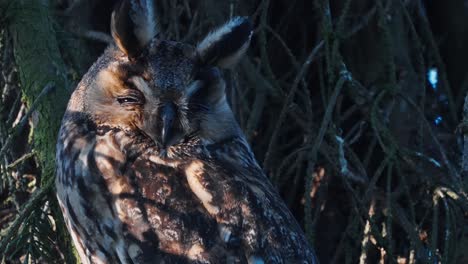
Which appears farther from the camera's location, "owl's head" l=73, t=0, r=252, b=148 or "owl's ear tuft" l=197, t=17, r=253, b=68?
"owl's ear tuft" l=197, t=17, r=253, b=68

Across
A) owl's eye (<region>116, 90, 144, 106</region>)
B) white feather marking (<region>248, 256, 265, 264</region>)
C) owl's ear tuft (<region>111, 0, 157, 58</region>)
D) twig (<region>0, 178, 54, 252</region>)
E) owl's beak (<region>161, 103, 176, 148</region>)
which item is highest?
owl's ear tuft (<region>111, 0, 157, 58</region>)

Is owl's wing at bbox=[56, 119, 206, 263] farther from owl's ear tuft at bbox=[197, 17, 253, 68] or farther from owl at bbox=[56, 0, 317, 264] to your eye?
owl's ear tuft at bbox=[197, 17, 253, 68]

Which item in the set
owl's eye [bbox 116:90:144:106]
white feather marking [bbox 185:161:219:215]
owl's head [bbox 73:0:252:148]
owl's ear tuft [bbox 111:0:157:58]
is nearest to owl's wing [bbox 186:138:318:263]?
white feather marking [bbox 185:161:219:215]

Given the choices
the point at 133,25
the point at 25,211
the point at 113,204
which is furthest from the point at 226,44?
the point at 25,211

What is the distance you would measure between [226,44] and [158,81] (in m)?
0.31

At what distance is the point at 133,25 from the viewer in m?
2.06

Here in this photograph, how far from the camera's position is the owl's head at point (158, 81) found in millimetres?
1966

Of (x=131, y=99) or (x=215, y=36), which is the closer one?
(x=131, y=99)

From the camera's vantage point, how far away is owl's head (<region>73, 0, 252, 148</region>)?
6.45ft

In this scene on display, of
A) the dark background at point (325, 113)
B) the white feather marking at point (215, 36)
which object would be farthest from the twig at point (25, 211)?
the white feather marking at point (215, 36)

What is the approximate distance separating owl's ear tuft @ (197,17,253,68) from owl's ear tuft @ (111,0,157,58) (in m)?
0.15

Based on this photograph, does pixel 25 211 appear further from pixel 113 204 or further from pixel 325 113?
pixel 325 113

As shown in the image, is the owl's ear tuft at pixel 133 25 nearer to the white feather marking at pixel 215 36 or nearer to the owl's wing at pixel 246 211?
the white feather marking at pixel 215 36

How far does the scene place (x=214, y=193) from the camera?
2.07m
